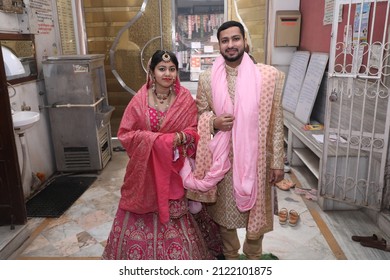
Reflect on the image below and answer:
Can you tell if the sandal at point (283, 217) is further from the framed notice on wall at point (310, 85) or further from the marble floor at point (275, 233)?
the framed notice on wall at point (310, 85)

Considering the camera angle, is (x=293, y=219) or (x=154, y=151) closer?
(x=154, y=151)

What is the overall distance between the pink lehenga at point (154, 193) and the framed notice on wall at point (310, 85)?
2457 mm

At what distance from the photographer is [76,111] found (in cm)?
405

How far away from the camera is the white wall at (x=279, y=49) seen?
482 centimetres

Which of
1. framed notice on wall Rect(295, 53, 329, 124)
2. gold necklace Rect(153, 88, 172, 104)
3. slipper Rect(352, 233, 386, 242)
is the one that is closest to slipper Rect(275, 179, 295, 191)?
framed notice on wall Rect(295, 53, 329, 124)

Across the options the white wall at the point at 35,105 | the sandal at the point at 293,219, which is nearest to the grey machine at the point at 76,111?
the white wall at the point at 35,105

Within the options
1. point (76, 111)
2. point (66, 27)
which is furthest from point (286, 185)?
point (66, 27)

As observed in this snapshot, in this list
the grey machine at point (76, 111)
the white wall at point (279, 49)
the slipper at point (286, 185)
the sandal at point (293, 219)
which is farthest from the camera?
the white wall at point (279, 49)

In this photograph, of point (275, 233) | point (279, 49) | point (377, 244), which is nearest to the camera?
point (377, 244)

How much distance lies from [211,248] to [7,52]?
2.50m

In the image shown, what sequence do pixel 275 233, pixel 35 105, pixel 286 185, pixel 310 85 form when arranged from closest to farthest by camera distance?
pixel 275 233
pixel 286 185
pixel 35 105
pixel 310 85

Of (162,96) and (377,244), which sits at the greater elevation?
(162,96)

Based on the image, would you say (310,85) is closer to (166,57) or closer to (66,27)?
(166,57)

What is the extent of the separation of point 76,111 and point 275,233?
2.66m
